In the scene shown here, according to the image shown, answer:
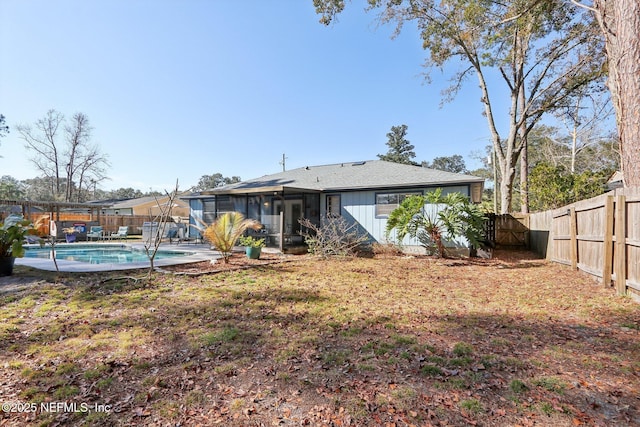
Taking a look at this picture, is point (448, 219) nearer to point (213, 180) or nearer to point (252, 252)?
point (252, 252)

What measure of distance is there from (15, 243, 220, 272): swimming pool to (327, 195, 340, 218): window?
5.15 m

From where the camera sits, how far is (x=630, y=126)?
18.2 feet

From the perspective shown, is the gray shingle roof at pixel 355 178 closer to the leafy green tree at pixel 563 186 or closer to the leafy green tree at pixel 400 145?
the leafy green tree at pixel 563 186

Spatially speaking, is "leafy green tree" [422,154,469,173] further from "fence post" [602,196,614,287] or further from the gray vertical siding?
"fence post" [602,196,614,287]

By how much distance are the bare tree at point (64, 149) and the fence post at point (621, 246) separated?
133ft

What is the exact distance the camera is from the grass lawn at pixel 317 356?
235cm

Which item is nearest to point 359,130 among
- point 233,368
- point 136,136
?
point 136,136

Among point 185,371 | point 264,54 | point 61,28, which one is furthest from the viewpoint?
point 264,54

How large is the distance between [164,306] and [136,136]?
54.5ft

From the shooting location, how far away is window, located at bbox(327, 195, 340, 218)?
13601 mm

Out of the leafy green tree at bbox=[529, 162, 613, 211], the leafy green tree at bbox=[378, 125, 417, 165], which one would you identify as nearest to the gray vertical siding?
the leafy green tree at bbox=[529, 162, 613, 211]

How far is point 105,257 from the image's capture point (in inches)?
452

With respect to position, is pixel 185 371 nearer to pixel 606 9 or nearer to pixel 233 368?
pixel 233 368

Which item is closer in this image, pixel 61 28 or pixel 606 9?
pixel 606 9
